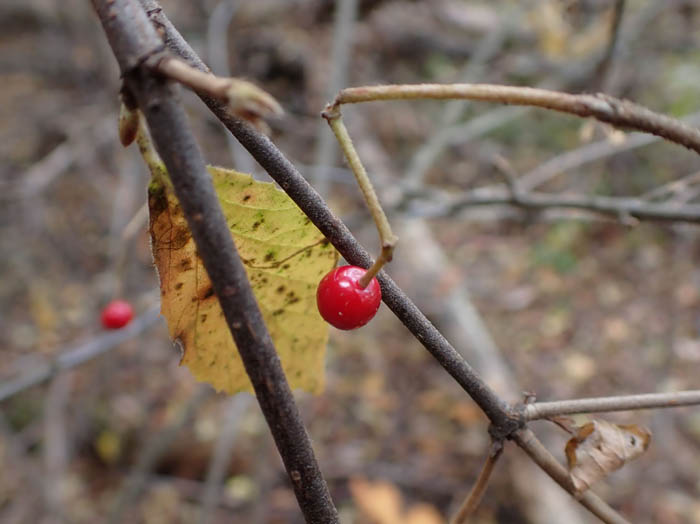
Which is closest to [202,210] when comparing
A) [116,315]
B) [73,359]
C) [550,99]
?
[550,99]

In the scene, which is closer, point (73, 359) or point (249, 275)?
point (249, 275)

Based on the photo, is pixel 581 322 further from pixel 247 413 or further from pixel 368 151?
pixel 247 413

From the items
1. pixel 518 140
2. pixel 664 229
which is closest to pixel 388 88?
pixel 664 229

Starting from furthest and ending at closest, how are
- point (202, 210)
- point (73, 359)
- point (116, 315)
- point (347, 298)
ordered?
point (73, 359)
point (116, 315)
point (347, 298)
point (202, 210)

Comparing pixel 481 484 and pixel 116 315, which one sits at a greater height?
pixel 116 315

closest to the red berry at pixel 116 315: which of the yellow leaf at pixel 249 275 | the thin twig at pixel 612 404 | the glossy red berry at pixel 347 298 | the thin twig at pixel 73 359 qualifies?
the thin twig at pixel 73 359

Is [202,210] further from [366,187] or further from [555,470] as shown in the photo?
[555,470]

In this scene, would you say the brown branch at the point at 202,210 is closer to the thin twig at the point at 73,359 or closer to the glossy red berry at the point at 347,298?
the glossy red berry at the point at 347,298

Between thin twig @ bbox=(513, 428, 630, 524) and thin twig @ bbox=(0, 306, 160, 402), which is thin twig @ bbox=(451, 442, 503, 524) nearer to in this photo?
thin twig @ bbox=(513, 428, 630, 524)
